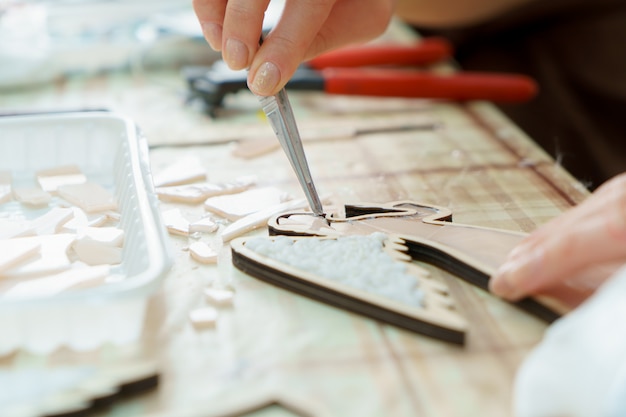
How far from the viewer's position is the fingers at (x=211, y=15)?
2.89 feet

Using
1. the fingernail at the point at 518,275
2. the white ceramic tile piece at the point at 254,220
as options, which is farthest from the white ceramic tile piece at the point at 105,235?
the fingernail at the point at 518,275

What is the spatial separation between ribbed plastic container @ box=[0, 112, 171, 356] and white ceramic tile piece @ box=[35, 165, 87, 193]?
0.09ft

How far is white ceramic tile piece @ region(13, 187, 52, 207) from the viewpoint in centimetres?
86

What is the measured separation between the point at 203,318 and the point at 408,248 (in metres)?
0.23

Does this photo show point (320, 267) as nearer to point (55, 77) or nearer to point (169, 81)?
point (169, 81)

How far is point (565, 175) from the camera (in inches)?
38.5

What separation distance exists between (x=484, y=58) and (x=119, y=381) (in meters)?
1.51

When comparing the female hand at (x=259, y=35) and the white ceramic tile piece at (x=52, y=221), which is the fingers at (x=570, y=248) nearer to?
the female hand at (x=259, y=35)

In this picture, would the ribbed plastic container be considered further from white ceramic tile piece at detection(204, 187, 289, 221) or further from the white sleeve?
the white sleeve

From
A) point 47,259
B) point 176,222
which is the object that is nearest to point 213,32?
point 176,222

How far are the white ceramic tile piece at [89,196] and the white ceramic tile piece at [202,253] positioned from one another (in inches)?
5.9

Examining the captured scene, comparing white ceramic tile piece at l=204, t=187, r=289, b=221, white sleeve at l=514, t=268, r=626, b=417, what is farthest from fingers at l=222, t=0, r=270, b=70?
white sleeve at l=514, t=268, r=626, b=417

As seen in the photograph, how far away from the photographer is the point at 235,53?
837mm

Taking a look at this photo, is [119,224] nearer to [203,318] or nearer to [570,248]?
[203,318]
